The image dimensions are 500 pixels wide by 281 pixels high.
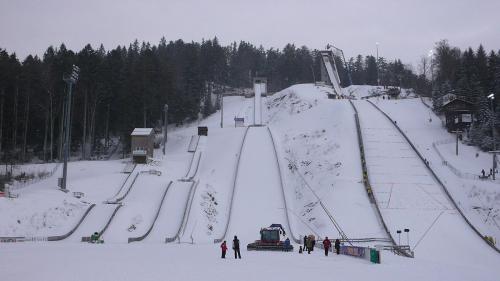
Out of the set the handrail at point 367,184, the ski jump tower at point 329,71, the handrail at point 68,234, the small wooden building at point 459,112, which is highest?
the ski jump tower at point 329,71

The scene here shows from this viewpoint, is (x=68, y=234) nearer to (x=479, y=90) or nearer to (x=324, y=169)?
(x=324, y=169)

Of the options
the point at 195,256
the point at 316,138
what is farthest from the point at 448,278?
the point at 316,138

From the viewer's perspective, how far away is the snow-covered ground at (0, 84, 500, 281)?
15.5m

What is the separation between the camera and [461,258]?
26.5m

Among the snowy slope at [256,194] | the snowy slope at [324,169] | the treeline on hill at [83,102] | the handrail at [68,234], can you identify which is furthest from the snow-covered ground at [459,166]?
the treeline on hill at [83,102]

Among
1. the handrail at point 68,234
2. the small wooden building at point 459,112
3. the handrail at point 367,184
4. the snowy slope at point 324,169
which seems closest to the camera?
the handrail at point 68,234

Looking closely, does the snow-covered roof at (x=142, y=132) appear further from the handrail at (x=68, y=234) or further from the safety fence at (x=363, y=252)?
the safety fence at (x=363, y=252)

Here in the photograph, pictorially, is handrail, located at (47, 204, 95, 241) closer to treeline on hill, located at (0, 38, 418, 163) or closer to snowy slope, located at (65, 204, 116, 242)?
snowy slope, located at (65, 204, 116, 242)

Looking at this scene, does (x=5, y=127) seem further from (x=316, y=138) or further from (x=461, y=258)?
(x=461, y=258)

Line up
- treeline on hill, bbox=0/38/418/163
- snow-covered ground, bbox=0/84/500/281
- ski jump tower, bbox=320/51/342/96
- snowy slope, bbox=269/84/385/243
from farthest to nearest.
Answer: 1. ski jump tower, bbox=320/51/342/96
2. treeline on hill, bbox=0/38/418/163
3. snowy slope, bbox=269/84/385/243
4. snow-covered ground, bbox=0/84/500/281

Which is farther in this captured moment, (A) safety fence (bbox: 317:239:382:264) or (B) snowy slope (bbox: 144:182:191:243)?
(B) snowy slope (bbox: 144:182:191:243)

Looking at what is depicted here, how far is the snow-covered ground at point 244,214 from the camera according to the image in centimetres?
1545

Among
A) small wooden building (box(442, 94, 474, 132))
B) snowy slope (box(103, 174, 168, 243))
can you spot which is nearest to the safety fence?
snowy slope (box(103, 174, 168, 243))

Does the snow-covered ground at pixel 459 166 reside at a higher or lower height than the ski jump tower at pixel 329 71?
lower
